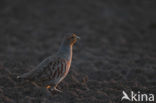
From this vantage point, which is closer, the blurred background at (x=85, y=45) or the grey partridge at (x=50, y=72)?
the grey partridge at (x=50, y=72)

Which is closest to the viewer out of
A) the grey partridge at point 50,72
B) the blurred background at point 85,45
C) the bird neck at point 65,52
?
the grey partridge at point 50,72

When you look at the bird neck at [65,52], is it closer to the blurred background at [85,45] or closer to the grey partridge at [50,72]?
the grey partridge at [50,72]

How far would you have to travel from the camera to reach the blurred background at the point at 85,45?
20.1 feet

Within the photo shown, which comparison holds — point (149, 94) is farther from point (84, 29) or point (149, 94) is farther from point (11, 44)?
point (84, 29)

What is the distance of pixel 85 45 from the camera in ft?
41.3

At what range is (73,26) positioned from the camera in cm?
1564

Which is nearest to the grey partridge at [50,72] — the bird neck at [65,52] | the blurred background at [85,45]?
the bird neck at [65,52]

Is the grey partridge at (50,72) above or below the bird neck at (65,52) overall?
below

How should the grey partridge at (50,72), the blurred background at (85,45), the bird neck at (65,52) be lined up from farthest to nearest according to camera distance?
the blurred background at (85,45) → the bird neck at (65,52) → the grey partridge at (50,72)

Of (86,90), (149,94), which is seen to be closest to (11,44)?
(86,90)

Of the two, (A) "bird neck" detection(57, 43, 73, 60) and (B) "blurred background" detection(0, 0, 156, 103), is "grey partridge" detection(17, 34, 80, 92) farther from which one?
(B) "blurred background" detection(0, 0, 156, 103)

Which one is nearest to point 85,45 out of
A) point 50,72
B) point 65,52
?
point 65,52

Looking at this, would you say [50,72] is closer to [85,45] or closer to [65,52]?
[65,52]

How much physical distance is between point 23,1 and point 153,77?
12.7 metres
